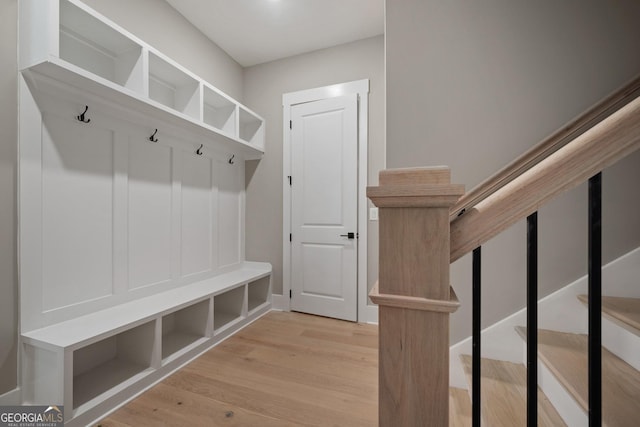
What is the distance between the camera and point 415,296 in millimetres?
555

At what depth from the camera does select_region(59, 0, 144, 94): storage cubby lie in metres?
1.54

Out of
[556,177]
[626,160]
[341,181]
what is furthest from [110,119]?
[626,160]

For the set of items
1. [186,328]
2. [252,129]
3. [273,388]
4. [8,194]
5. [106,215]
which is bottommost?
[273,388]

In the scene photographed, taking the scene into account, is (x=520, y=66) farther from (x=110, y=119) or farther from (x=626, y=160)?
(x=110, y=119)

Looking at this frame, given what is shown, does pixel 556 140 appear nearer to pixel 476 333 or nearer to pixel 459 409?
pixel 476 333

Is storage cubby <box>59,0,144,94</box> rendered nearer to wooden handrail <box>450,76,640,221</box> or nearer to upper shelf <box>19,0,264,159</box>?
upper shelf <box>19,0,264,159</box>

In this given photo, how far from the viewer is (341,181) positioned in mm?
2811

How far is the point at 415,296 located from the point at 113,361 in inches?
86.4

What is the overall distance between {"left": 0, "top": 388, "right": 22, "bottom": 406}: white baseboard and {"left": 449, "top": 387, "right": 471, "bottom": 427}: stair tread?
209 cm

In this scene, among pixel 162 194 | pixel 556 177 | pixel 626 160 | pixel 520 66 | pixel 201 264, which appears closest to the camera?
pixel 556 177

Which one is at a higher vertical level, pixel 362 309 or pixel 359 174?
pixel 359 174

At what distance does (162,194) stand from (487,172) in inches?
89.6

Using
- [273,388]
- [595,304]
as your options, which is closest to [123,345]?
[273,388]

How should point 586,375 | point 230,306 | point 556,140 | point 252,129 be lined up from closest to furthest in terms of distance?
1. point 586,375
2. point 556,140
3. point 230,306
4. point 252,129
